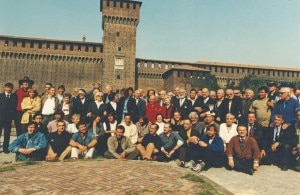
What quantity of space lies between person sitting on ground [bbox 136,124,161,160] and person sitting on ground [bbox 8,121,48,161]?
7.54 feet

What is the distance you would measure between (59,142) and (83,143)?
58 cm

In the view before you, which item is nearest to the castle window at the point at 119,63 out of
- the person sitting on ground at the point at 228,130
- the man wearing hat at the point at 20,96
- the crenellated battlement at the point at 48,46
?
the crenellated battlement at the point at 48,46

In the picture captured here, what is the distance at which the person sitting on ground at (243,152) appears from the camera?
735 centimetres

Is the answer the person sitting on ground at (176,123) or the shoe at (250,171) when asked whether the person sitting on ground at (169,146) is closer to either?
the person sitting on ground at (176,123)

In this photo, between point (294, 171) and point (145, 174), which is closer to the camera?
point (145, 174)

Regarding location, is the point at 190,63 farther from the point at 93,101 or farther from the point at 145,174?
the point at 145,174

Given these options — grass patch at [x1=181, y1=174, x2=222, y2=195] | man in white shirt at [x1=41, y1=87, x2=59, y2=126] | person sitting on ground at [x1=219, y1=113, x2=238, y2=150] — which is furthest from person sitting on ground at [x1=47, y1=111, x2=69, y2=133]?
person sitting on ground at [x1=219, y1=113, x2=238, y2=150]

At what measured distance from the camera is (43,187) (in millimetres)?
5422

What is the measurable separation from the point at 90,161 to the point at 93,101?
7.30ft

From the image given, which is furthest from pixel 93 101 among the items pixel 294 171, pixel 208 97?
pixel 294 171

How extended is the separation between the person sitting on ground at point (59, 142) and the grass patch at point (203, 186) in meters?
3.13

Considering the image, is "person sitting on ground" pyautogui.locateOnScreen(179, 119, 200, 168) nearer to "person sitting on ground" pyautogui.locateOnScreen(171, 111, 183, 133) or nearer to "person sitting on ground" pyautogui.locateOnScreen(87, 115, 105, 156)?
"person sitting on ground" pyautogui.locateOnScreen(171, 111, 183, 133)

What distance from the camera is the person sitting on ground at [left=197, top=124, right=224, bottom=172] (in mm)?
7668

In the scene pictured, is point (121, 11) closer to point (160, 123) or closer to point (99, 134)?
point (160, 123)
